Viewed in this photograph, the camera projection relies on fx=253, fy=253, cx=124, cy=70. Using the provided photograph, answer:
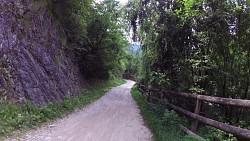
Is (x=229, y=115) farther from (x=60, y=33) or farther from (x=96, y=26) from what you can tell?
(x=96, y=26)

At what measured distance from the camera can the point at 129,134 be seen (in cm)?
726

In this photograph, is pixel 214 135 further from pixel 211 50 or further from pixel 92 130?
pixel 211 50

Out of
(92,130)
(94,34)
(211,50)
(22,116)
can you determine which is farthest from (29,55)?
(94,34)

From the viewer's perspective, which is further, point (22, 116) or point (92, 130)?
point (92, 130)

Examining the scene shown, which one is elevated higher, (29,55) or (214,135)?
(29,55)

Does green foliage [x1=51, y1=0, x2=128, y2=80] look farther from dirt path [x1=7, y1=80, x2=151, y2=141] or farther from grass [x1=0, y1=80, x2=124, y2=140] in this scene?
dirt path [x1=7, y1=80, x2=151, y2=141]

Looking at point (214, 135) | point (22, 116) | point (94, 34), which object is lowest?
point (22, 116)

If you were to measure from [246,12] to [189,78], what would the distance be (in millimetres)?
2624

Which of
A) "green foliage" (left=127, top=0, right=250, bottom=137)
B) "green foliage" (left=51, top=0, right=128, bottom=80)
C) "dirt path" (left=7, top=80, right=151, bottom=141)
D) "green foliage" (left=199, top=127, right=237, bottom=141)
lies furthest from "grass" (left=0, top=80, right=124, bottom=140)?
"green foliage" (left=51, top=0, right=128, bottom=80)

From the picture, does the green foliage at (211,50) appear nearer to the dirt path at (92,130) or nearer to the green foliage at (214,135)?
the green foliage at (214,135)

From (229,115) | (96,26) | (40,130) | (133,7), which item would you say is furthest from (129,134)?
(96,26)

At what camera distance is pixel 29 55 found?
9680 mm

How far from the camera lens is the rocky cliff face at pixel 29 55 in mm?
8141

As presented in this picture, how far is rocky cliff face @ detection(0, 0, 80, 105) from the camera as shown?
8.14 m
